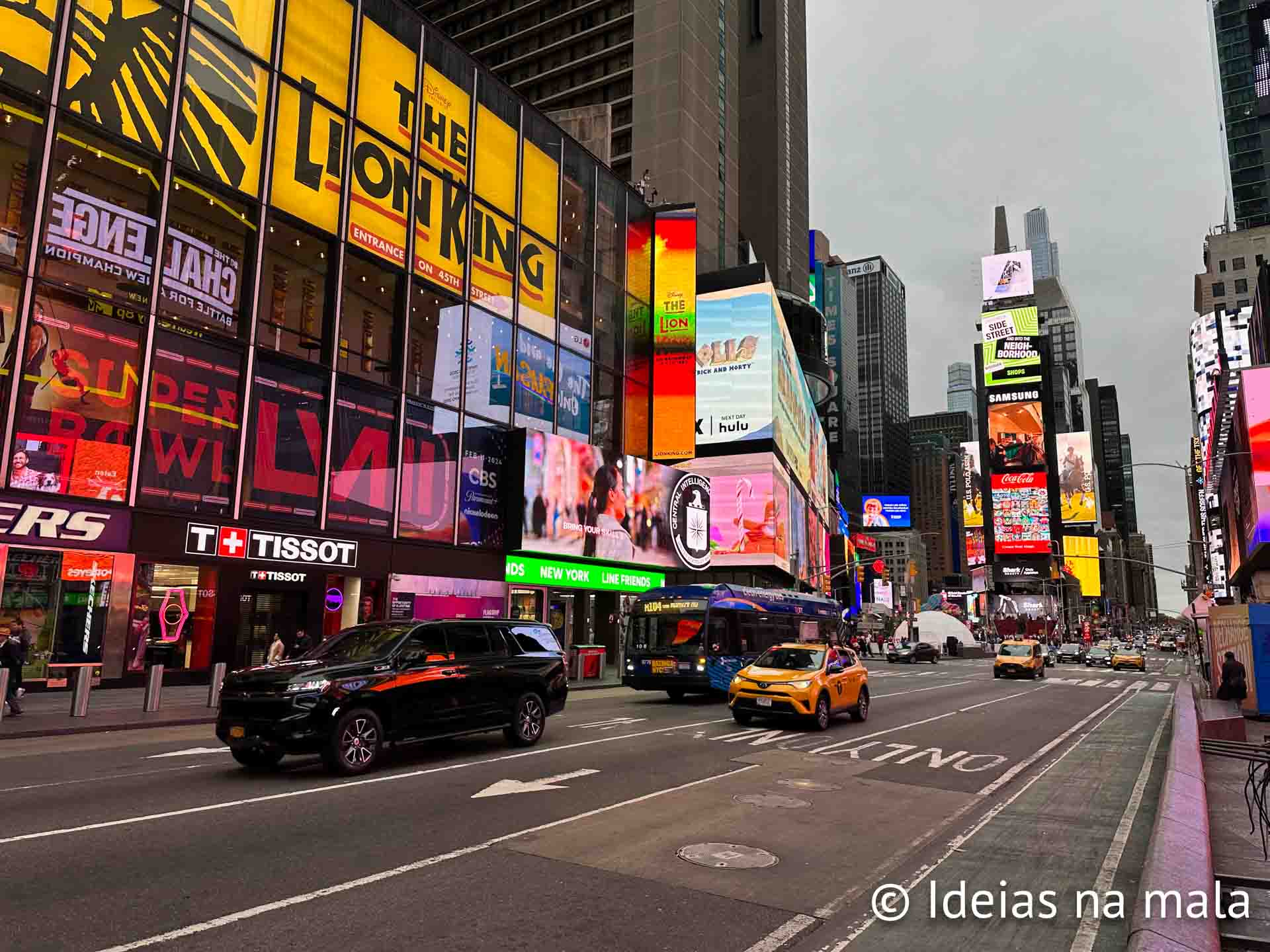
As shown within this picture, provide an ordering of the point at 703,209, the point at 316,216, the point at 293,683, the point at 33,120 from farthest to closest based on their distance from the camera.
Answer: the point at 703,209 < the point at 316,216 < the point at 33,120 < the point at 293,683

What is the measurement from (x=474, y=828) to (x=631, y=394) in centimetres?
3549

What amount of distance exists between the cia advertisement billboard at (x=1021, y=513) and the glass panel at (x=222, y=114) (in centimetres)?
16557

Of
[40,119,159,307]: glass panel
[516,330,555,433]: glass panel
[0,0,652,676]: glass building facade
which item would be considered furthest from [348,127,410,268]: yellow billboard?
[516,330,555,433]: glass panel

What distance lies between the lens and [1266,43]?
129500 millimetres

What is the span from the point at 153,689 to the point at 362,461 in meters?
11.3

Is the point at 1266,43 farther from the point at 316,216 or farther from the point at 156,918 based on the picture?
the point at 156,918

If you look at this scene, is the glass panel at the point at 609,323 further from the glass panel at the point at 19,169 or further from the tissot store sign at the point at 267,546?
the glass panel at the point at 19,169

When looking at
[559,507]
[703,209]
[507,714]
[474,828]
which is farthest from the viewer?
[703,209]

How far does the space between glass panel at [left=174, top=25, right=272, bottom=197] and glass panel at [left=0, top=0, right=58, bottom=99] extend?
323cm

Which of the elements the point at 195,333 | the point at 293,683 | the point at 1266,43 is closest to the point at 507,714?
the point at 293,683

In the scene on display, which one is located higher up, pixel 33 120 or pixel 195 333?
pixel 33 120

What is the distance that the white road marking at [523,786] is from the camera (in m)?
9.16

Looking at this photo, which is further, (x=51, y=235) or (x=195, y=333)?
(x=195, y=333)

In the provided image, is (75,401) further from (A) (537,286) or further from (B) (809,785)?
(B) (809,785)
